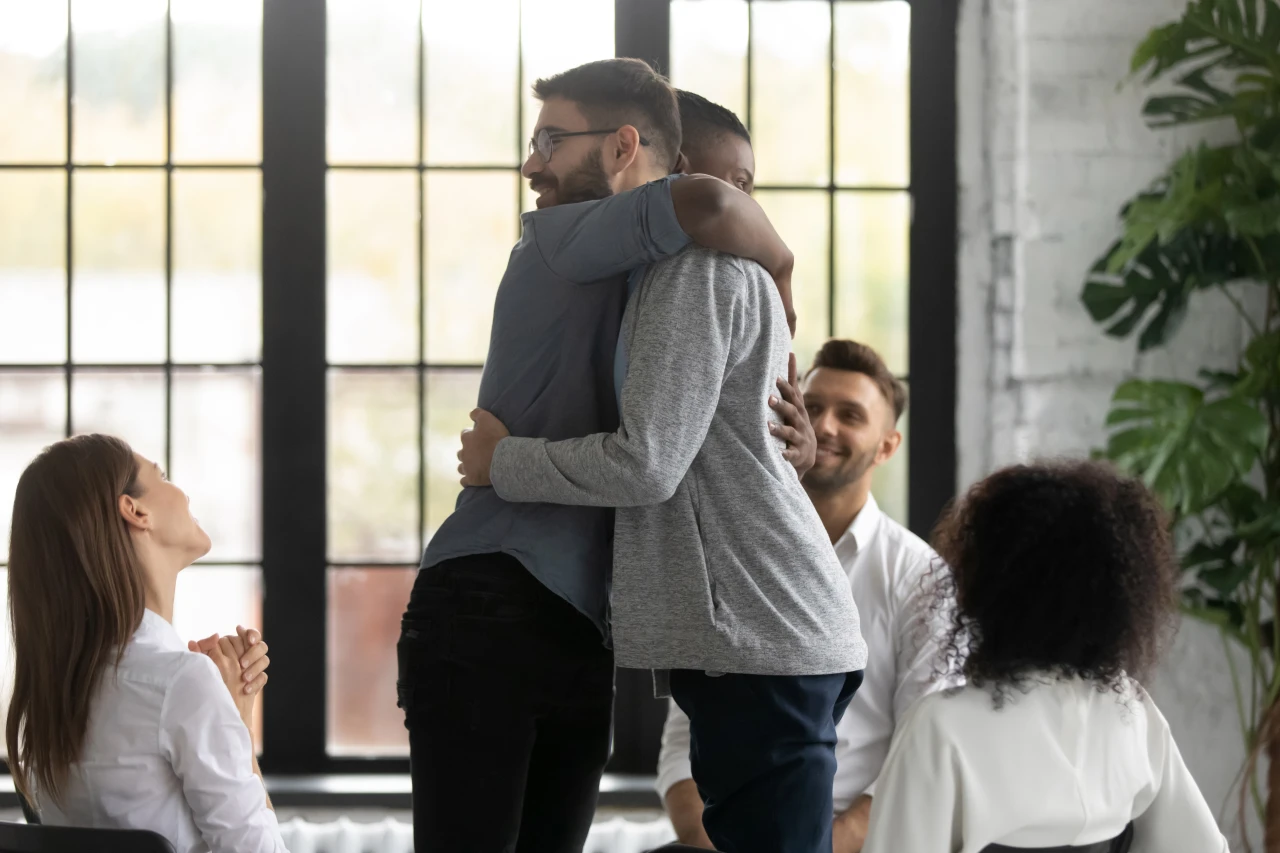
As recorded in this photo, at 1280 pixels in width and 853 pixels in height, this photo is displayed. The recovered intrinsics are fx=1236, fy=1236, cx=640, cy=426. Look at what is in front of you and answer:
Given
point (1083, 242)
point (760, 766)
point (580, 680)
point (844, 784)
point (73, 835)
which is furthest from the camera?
point (1083, 242)

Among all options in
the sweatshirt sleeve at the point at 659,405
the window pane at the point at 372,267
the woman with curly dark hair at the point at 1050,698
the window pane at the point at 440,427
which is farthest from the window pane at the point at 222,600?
the woman with curly dark hair at the point at 1050,698

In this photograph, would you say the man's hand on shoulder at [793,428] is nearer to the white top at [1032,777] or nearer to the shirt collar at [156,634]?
the white top at [1032,777]

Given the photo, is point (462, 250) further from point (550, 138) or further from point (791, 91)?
point (550, 138)

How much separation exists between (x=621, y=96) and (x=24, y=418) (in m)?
2.02

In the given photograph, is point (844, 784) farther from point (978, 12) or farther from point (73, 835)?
point (978, 12)

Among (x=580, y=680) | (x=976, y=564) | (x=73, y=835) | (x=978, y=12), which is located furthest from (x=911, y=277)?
Answer: (x=73, y=835)

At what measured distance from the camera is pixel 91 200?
9.50 feet

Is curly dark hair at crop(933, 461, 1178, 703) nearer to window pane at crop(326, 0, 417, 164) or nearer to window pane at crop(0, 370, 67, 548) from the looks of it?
window pane at crop(326, 0, 417, 164)

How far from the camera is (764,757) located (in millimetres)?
1306

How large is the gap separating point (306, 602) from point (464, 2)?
4.76 feet

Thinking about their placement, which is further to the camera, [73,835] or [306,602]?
[306,602]

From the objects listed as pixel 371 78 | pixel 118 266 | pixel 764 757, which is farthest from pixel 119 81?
pixel 764 757

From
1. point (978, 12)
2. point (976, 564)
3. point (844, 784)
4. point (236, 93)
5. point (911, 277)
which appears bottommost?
point (844, 784)

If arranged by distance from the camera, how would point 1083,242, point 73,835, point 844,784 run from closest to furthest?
point 73,835
point 844,784
point 1083,242
